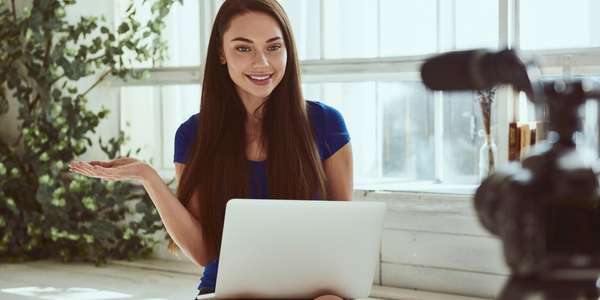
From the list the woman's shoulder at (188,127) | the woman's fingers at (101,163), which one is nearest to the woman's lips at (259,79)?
the woman's shoulder at (188,127)

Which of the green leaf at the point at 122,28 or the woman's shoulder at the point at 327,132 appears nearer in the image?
the woman's shoulder at the point at 327,132

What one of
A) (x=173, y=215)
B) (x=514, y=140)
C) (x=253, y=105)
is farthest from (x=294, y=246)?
(x=514, y=140)

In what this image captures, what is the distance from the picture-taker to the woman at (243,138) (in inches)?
80.4

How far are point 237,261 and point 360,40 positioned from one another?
94.0 inches

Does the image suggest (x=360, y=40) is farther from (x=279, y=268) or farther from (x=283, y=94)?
(x=279, y=268)

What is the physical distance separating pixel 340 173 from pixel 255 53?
384mm

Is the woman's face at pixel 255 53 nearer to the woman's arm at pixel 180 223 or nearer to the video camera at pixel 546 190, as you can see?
the woman's arm at pixel 180 223

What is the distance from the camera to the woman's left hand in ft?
5.72

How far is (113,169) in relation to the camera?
1772 mm

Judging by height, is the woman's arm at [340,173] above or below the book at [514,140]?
below

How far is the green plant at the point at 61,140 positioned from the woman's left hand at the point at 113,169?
2250 mm

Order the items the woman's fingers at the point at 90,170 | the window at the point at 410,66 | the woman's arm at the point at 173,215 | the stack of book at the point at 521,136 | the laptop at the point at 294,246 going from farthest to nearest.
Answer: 1. the window at the point at 410,66
2. the stack of book at the point at 521,136
3. the woman's arm at the point at 173,215
4. the woman's fingers at the point at 90,170
5. the laptop at the point at 294,246

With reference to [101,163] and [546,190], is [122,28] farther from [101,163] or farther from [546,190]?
[546,190]

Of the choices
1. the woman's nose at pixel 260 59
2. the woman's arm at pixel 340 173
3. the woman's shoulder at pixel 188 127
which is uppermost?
the woman's nose at pixel 260 59
